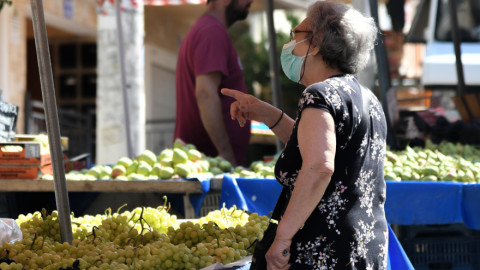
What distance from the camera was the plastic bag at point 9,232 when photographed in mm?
3035

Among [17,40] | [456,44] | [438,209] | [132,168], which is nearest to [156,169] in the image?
[132,168]

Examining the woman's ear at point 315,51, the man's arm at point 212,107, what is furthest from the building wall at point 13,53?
the woman's ear at point 315,51

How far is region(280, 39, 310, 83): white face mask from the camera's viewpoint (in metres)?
2.63

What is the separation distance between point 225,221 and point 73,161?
79.5 inches

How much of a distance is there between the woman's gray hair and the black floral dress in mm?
77

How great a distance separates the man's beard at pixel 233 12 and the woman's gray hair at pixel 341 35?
9.47ft

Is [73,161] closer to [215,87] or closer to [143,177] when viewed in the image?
[143,177]

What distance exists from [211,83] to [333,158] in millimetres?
2915

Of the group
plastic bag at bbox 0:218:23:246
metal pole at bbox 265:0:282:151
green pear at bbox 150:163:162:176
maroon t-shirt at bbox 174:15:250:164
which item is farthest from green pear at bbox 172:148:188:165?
metal pole at bbox 265:0:282:151

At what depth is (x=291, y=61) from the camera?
268 cm

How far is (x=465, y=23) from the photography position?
12281 millimetres

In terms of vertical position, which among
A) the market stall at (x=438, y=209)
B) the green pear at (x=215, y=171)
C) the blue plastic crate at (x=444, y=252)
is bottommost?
the blue plastic crate at (x=444, y=252)

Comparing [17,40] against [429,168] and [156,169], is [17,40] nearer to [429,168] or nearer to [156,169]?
[156,169]

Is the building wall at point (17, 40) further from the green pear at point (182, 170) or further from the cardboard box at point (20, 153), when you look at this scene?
the green pear at point (182, 170)
